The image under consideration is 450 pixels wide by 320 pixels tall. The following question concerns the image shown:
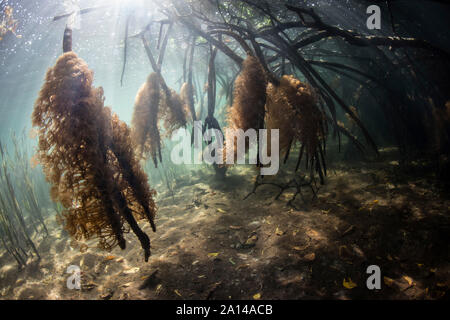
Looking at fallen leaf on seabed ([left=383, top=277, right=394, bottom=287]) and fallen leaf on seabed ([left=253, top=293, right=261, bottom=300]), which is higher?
fallen leaf on seabed ([left=383, top=277, right=394, bottom=287])

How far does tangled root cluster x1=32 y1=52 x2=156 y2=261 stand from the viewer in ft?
5.50

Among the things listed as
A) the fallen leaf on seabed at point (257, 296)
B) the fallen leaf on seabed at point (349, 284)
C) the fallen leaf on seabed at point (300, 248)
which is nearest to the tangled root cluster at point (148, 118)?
the fallen leaf on seabed at point (257, 296)

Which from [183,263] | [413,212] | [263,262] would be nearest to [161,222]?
[183,263]

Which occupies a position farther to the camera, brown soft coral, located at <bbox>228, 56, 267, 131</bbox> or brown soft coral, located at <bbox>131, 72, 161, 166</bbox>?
brown soft coral, located at <bbox>131, 72, 161, 166</bbox>

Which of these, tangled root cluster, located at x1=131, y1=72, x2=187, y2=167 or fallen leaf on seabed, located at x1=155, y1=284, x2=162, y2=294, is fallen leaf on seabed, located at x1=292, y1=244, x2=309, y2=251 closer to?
fallen leaf on seabed, located at x1=155, y1=284, x2=162, y2=294

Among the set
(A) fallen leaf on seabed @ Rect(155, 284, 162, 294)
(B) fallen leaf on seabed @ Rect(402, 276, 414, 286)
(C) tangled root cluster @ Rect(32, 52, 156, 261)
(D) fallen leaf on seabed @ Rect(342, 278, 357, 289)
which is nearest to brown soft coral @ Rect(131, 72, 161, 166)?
(C) tangled root cluster @ Rect(32, 52, 156, 261)

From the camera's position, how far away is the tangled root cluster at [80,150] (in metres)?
1.68

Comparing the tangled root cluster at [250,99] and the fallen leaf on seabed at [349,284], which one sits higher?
the tangled root cluster at [250,99]

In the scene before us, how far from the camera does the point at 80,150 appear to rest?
168cm

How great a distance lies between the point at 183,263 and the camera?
2848mm

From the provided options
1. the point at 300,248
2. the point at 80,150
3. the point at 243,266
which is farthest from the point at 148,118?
the point at 300,248

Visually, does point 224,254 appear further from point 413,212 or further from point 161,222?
point 413,212

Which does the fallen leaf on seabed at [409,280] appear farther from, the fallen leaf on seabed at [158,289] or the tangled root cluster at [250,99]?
the fallen leaf on seabed at [158,289]

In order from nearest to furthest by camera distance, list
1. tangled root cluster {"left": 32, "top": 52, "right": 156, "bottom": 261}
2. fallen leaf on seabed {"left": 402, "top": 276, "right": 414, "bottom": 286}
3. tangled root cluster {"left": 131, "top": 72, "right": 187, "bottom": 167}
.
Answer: tangled root cluster {"left": 32, "top": 52, "right": 156, "bottom": 261}, fallen leaf on seabed {"left": 402, "top": 276, "right": 414, "bottom": 286}, tangled root cluster {"left": 131, "top": 72, "right": 187, "bottom": 167}
